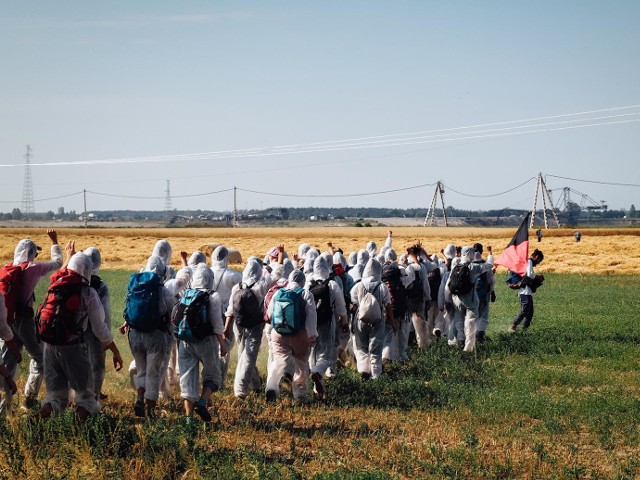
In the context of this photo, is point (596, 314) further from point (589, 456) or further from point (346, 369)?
point (589, 456)

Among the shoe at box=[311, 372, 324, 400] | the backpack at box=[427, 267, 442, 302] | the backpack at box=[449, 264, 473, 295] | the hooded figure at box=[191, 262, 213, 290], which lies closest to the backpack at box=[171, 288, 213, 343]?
the hooded figure at box=[191, 262, 213, 290]

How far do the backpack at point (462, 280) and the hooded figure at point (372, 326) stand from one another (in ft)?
10.3

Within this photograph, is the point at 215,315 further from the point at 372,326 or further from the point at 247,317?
the point at 372,326

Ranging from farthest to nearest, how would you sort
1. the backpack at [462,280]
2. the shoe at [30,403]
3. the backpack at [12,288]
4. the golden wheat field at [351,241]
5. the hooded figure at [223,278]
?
1. the golden wheat field at [351,241]
2. the backpack at [462,280]
3. the hooded figure at [223,278]
4. the shoe at [30,403]
5. the backpack at [12,288]

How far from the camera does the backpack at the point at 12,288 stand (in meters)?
10.8

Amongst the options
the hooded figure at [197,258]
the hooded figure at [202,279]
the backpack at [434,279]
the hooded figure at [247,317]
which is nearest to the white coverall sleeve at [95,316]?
the hooded figure at [202,279]

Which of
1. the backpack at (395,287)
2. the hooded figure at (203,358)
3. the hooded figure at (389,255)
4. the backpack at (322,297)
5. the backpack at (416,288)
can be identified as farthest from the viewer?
the backpack at (416,288)

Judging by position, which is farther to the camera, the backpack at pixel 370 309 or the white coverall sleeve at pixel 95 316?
the backpack at pixel 370 309

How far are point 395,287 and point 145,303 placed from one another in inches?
241

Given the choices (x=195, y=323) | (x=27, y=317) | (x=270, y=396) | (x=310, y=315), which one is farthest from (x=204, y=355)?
(x=27, y=317)

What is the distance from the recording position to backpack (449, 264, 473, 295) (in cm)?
1741

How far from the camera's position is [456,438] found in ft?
34.6

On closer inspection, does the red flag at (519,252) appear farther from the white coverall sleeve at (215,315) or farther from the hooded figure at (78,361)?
the hooded figure at (78,361)

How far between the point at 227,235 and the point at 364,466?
58316 millimetres
